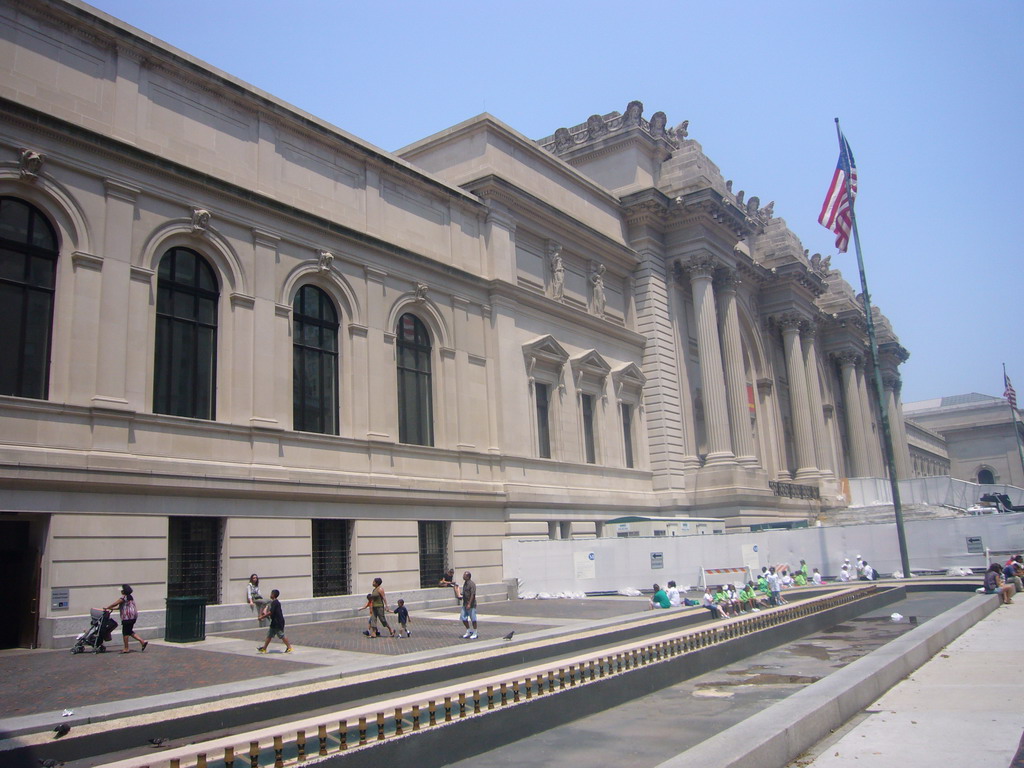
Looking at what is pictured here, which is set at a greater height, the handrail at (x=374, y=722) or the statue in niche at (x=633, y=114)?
the statue in niche at (x=633, y=114)

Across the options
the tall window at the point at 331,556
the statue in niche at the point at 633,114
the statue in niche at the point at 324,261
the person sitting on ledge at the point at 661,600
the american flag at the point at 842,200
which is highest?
the statue in niche at the point at 633,114

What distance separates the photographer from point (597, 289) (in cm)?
4156

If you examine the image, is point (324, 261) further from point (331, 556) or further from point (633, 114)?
point (633, 114)

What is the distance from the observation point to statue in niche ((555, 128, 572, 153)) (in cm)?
4968

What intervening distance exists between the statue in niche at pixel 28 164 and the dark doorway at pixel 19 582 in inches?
315

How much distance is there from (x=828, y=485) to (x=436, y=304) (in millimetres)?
35549

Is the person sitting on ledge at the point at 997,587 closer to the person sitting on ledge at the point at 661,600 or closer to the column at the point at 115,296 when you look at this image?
the person sitting on ledge at the point at 661,600

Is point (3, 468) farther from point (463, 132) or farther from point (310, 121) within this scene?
point (463, 132)

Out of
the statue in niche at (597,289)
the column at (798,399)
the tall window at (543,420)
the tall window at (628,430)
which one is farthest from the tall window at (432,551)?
the column at (798,399)

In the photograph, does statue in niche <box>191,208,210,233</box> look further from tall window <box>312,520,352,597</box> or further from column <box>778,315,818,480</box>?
column <box>778,315,818,480</box>

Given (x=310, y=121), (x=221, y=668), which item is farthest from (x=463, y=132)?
(x=221, y=668)

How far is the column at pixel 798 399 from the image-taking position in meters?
58.0

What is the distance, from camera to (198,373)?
23.6 meters

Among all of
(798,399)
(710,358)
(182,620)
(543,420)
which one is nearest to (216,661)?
(182,620)
